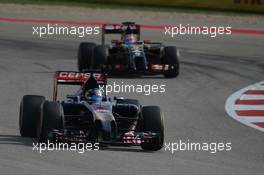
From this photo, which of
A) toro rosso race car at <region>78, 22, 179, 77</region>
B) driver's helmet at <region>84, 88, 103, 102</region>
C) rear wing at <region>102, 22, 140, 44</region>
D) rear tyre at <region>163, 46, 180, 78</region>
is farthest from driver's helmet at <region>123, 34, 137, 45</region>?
driver's helmet at <region>84, 88, 103, 102</region>

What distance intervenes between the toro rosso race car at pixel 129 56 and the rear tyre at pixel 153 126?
26.7 ft

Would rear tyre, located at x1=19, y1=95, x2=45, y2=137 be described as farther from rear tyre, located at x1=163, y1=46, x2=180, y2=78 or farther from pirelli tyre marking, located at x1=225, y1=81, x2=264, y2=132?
rear tyre, located at x1=163, y1=46, x2=180, y2=78

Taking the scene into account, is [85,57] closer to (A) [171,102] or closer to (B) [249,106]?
(A) [171,102]

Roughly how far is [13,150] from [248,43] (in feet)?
60.8

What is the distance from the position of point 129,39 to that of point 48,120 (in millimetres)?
9339

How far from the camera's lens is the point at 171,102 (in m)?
17.8

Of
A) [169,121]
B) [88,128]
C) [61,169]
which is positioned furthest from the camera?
[169,121]

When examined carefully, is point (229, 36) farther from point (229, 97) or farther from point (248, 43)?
point (229, 97)

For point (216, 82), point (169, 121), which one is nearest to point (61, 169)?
point (169, 121)

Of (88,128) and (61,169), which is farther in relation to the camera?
(88,128)

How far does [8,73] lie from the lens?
21.3 meters

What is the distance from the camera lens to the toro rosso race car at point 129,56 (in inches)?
838

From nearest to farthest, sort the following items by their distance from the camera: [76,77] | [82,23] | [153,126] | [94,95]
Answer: [153,126] → [94,95] → [76,77] → [82,23]
